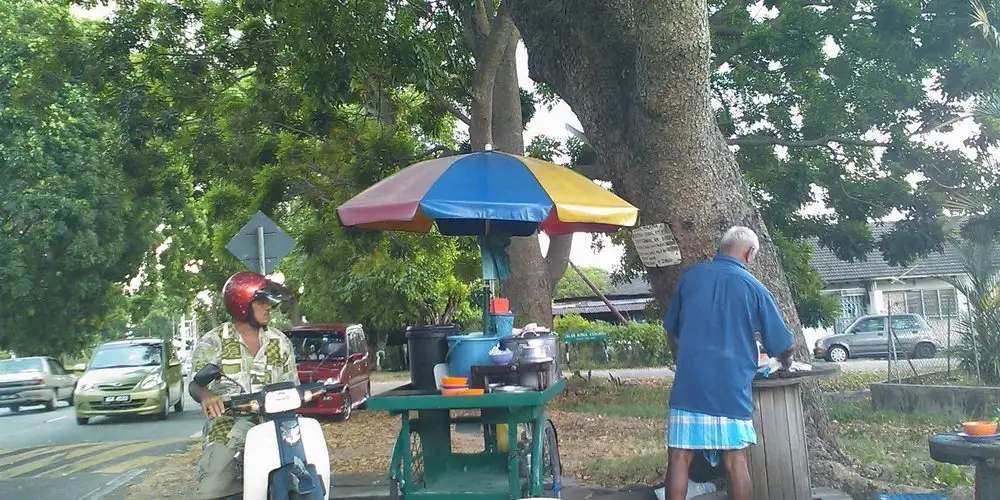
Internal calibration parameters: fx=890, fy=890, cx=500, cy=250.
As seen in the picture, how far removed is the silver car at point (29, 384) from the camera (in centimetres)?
2280

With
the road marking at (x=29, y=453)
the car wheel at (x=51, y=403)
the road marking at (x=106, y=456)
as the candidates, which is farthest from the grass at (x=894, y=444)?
the car wheel at (x=51, y=403)

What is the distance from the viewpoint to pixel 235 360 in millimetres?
4852

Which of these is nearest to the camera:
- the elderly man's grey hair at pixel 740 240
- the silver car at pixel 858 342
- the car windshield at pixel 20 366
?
the elderly man's grey hair at pixel 740 240

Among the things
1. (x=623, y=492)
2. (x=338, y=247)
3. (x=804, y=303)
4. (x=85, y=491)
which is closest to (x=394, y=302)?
(x=338, y=247)

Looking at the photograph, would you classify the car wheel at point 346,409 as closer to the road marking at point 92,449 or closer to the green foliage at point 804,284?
the road marking at point 92,449

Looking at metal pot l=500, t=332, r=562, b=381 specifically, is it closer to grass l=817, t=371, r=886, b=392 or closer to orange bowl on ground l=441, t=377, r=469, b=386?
orange bowl on ground l=441, t=377, r=469, b=386

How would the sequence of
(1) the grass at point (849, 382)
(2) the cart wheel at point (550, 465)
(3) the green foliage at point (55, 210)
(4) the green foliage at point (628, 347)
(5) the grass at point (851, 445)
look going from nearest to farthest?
1. (2) the cart wheel at point (550, 465)
2. (5) the grass at point (851, 445)
3. (1) the grass at point (849, 382)
4. (3) the green foliage at point (55, 210)
5. (4) the green foliage at point (628, 347)

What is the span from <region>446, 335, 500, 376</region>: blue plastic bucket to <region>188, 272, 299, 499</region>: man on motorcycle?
1.16 metres

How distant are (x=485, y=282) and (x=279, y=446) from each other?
2.27 meters

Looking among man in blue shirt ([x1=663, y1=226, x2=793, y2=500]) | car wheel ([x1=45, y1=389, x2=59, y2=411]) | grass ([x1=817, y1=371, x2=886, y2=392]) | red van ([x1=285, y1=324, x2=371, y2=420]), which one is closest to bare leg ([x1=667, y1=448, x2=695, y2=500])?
man in blue shirt ([x1=663, y1=226, x2=793, y2=500])

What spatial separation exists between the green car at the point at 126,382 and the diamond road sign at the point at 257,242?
6860 mm

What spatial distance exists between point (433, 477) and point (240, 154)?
11132mm

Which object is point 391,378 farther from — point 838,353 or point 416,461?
point 416,461

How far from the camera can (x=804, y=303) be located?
1708 cm
